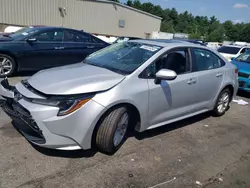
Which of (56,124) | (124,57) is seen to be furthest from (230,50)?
(56,124)

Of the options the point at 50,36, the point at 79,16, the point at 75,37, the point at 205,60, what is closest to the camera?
the point at 205,60

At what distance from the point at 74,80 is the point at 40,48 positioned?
4260mm

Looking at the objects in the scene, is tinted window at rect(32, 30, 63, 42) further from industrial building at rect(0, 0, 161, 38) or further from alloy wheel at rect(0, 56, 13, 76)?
industrial building at rect(0, 0, 161, 38)

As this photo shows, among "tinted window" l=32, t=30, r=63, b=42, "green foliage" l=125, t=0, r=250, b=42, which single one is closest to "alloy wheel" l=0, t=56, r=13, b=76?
"tinted window" l=32, t=30, r=63, b=42

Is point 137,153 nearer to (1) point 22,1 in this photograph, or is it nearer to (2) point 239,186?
(2) point 239,186

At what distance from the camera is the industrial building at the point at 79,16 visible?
75.3 feet

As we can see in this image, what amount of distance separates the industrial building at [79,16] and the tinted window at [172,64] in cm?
2199

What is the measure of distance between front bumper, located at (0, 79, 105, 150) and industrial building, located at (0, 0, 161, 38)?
73.2ft

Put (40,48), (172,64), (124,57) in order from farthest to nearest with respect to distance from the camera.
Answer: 1. (40,48)
2. (172,64)
3. (124,57)

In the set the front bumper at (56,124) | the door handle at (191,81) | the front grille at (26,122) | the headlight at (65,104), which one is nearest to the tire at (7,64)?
the front grille at (26,122)

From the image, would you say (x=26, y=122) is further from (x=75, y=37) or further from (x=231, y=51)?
(x=231, y=51)

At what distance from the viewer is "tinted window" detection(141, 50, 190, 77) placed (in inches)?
149

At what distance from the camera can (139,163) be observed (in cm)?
337

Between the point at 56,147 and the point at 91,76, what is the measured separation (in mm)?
1005
